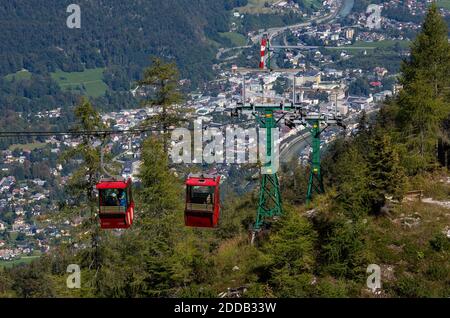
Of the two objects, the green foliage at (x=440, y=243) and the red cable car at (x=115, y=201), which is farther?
the green foliage at (x=440, y=243)

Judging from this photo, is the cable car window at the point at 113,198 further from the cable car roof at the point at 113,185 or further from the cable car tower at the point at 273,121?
the cable car tower at the point at 273,121

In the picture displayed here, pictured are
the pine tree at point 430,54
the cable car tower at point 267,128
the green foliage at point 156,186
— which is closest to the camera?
the green foliage at point 156,186

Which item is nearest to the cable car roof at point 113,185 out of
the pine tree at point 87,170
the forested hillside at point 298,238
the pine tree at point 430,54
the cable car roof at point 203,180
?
the cable car roof at point 203,180

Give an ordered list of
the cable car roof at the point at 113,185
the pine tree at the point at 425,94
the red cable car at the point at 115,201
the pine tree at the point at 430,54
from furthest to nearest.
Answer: the pine tree at the point at 430,54
the pine tree at the point at 425,94
the red cable car at the point at 115,201
the cable car roof at the point at 113,185

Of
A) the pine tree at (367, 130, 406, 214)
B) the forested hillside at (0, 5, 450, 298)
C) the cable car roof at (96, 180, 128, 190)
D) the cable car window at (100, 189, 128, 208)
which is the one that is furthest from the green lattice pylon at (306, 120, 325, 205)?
the cable car roof at (96, 180, 128, 190)

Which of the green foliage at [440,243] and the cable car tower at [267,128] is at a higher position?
the cable car tower at [267,128]

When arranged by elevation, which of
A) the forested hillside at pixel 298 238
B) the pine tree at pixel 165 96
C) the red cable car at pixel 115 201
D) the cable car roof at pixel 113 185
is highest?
the pine tree at pixel 165 96
